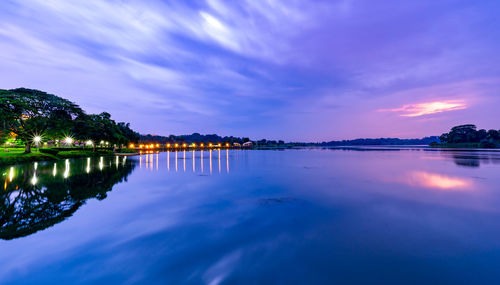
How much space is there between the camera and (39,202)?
12.5m

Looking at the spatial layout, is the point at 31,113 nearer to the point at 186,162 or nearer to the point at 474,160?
the point at 186,162

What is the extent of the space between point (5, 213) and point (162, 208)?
7.79 metres

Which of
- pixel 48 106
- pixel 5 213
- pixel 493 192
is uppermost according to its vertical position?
pixel 48 106

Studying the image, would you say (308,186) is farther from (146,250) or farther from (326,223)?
(146,250)

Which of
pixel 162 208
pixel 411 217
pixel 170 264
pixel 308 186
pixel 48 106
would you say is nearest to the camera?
pixel 170 264

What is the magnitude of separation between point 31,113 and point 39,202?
44132 mm

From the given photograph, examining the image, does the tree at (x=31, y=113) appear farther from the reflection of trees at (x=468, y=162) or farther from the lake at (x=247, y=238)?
the reflection of trees at (x=468, y=162)

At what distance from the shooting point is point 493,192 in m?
16.4

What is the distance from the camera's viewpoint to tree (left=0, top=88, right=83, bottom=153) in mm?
36875

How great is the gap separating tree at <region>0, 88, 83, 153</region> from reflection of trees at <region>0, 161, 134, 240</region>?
99.4 ft

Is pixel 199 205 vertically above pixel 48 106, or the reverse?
pixel 48 106

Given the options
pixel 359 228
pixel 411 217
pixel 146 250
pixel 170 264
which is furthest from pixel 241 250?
pixel 411 217

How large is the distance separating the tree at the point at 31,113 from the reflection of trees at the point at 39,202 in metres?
30.3

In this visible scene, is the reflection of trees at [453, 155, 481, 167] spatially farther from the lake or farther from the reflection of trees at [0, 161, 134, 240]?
the reflection of trees at [0, 161, 134, 240]
